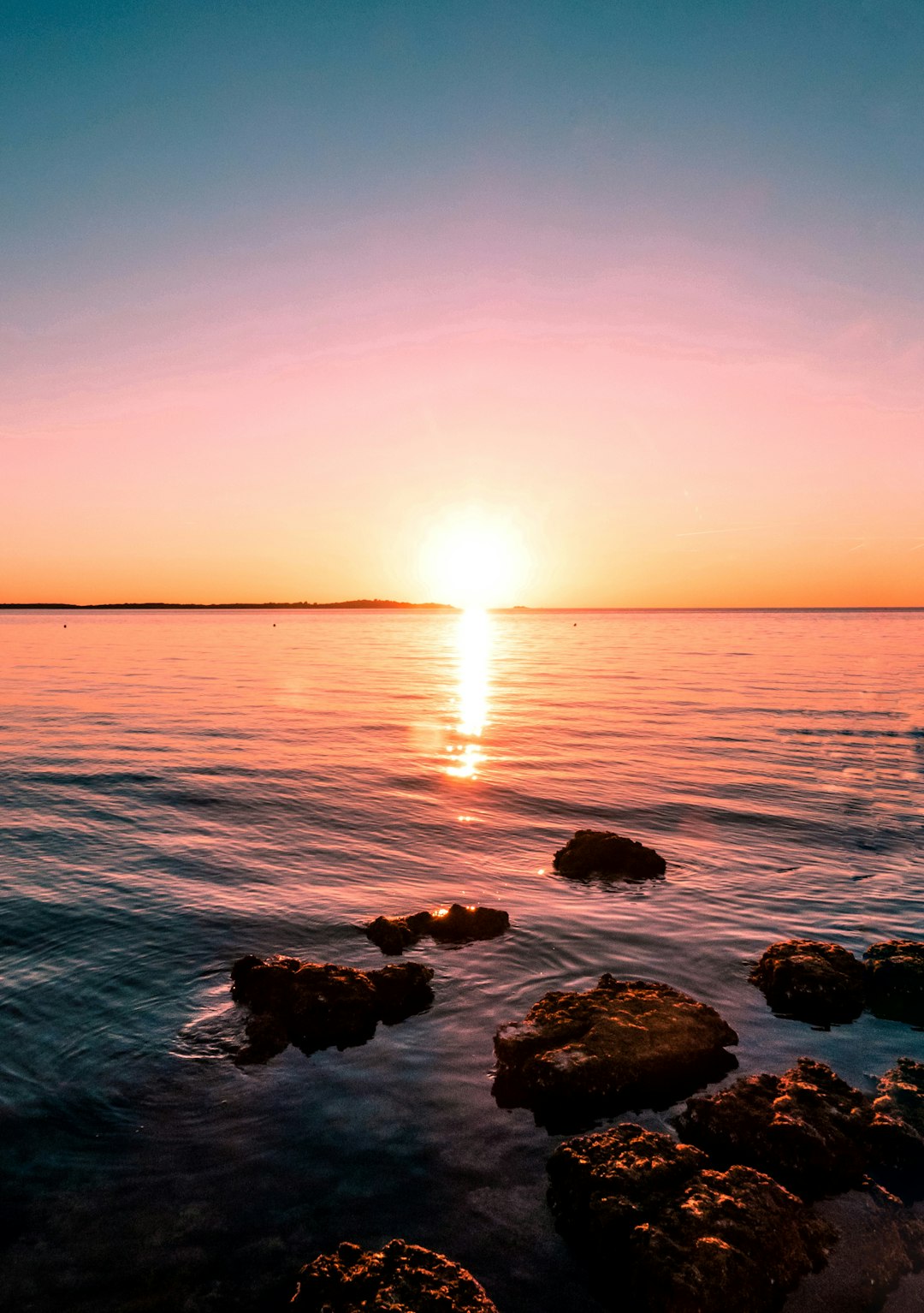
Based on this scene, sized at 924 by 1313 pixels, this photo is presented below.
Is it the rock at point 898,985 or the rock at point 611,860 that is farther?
the rock at point 611,860

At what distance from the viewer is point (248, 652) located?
100938 millimetres

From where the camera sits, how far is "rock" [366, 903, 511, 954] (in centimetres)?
1423

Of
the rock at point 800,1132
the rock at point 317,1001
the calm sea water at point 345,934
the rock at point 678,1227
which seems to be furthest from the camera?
the rock at point 317,1001

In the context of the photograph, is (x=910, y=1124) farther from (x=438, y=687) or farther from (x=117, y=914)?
(x=438, y=687)

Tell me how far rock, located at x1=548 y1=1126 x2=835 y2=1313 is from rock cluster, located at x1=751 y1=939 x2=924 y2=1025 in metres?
4.64

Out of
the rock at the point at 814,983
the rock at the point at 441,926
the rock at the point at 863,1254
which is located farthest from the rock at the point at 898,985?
the rock at the point at 441,926

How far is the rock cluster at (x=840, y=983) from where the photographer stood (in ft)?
38.7

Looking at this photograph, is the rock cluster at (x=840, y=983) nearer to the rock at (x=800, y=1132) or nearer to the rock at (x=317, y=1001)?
the rock at (x=800, y=1132)

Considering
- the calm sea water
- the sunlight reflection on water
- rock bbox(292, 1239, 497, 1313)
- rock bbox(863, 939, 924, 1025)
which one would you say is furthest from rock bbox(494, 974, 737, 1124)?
the sunlight reflection on water

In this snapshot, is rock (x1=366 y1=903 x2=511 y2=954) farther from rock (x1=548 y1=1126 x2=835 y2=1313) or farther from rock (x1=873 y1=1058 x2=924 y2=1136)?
rock (x1=873 y1=1058 x2=924 y2=1136)

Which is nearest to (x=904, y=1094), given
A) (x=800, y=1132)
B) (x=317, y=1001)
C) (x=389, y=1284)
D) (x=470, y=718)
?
(x=800, y=1132)

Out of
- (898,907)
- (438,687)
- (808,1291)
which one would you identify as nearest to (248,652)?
(438,687)

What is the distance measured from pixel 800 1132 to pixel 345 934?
360 inches

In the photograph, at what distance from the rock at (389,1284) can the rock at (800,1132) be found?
3372mm
